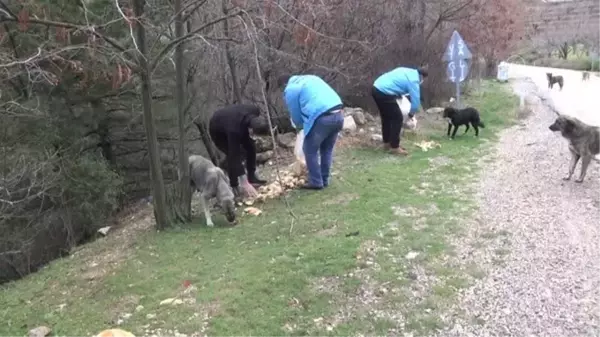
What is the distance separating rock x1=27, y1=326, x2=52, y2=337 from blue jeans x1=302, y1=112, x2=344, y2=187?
4.91 metres

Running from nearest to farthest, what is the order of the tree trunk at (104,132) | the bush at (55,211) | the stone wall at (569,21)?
the bush at (55,211)
the tree trunk at (104,132)
the stone wall at (569,21)

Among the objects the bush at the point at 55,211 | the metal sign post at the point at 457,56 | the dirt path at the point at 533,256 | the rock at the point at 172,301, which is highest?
the metal sign post at the point at 457,56

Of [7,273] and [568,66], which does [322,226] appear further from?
[568,66]

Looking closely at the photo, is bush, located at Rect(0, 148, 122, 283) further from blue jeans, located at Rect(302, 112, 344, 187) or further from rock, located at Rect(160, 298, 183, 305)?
rock, located at Rect(160, 298, 183, 305)

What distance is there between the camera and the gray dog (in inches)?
328

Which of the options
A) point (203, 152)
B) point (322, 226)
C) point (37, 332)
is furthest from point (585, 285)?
point (203, 152)

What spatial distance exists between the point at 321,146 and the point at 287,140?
14.2ft

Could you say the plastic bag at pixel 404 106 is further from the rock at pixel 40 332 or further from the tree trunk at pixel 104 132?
the rock at pixel 40 332

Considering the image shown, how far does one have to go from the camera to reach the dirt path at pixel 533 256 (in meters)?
5.14

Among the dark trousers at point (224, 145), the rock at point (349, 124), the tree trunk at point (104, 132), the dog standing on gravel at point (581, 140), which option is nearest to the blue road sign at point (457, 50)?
the rock at point (349, 124)

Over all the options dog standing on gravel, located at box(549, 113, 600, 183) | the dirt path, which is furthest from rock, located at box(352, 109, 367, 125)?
dog standing on gravel, located at box(549, 113, 600, 183)

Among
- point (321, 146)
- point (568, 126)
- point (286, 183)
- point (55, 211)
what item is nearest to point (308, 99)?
point (321, 146)

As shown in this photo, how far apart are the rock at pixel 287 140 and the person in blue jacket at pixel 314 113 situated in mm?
4065

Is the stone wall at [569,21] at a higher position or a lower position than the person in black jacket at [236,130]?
higher
